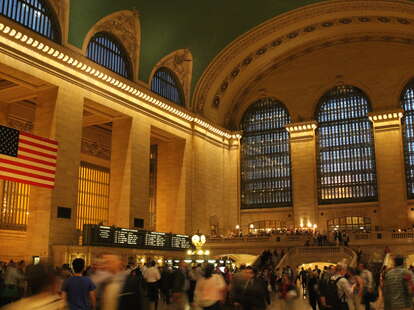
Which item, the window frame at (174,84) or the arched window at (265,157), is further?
the arched window at (265,157)

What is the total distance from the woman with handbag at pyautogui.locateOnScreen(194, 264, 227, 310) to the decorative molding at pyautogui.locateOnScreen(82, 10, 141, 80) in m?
19.3

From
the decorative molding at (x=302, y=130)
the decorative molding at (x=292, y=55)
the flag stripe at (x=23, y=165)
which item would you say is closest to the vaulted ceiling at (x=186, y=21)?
the decorative molding at (x=292, y=55)

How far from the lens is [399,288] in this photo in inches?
264

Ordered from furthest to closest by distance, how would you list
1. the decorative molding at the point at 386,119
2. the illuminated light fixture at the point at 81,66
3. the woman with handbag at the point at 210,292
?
the decorative molding at the point at 386,119
the illuminated light fixture at the point at 81,66
the woman with handbag at the point at 210,292

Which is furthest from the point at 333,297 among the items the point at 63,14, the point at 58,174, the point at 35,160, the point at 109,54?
the point at 109,54

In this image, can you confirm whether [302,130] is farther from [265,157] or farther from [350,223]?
[350,223]

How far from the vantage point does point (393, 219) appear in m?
30.8

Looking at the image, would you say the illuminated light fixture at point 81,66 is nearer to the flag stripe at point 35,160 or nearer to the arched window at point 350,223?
the flag stripe at point 35,160

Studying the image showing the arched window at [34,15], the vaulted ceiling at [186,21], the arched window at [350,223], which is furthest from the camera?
the arched window at [350,223]

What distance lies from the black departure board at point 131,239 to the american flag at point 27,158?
2.62 meters

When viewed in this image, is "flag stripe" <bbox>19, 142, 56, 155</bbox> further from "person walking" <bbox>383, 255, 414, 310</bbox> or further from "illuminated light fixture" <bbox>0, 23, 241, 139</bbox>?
"person walking" <bbox>383, 255, 414, 310</bbox>

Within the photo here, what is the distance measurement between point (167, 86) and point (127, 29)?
16.2ft

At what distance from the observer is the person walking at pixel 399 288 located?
21.8ft

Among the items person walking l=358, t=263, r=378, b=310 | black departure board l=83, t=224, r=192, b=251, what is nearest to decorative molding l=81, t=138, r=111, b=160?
black departure board l=83, t=224, r=192, b=251
